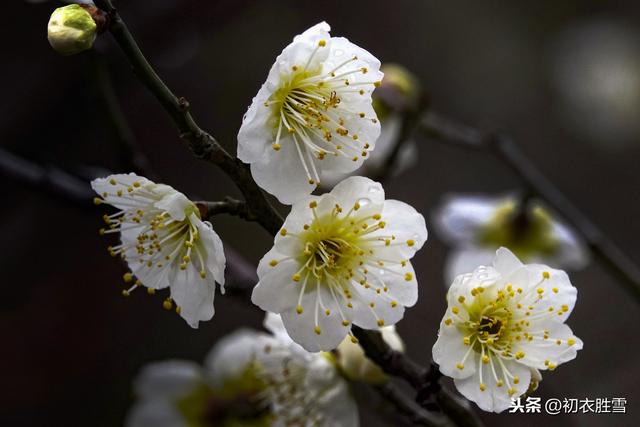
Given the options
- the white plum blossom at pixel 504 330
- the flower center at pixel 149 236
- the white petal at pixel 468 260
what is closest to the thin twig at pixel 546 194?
the white petal at pixel 468 260

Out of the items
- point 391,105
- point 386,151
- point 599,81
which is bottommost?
point 599,81

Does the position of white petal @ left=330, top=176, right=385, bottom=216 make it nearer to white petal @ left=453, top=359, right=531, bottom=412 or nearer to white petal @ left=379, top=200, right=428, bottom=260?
white petal @ left=379, top=200, right=428, bottom=260

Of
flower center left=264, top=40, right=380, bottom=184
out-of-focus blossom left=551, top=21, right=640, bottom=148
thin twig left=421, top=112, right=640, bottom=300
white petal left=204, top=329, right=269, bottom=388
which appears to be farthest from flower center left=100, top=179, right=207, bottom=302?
out-of-focus blossom left=551, top=21, right=640, bottom=148

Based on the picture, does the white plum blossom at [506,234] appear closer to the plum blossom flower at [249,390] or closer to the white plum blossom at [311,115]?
the plum blossom flower at [249,390]

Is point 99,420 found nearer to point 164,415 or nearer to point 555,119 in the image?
point 164,415

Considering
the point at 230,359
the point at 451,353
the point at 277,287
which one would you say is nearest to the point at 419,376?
the point at 451,353

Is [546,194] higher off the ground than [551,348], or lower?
lower

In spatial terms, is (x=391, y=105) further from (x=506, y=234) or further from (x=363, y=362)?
(x=363, y=362)
